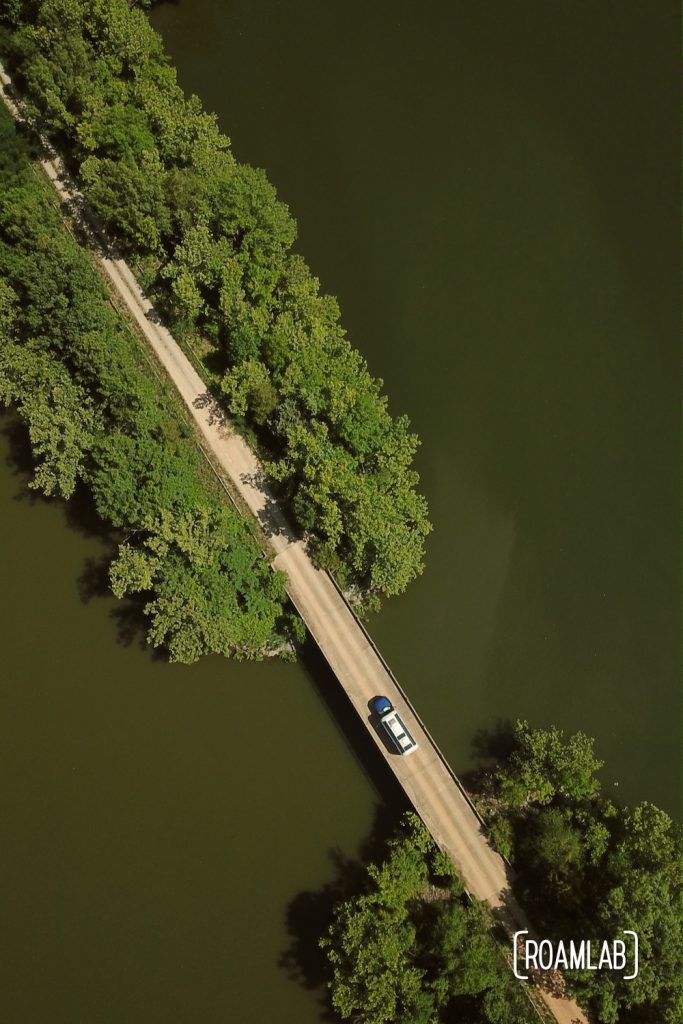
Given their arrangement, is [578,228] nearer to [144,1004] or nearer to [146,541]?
[146,541]

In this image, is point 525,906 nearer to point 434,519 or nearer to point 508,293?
point 434,519

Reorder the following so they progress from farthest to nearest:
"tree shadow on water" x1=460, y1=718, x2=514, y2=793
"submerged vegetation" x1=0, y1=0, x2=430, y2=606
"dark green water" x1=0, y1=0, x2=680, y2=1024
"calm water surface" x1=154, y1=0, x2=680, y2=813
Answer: "calm water surface" x1=154, y1=0, x2=680, y2=813, "tree shadow on water" x1=460, y1=718, x2=514, y2=793, "dark green water" x1=0, y1=0, x2=680, y2=1024, "submerged vegetation" x1=0, y1=0, x2=430, y2=606

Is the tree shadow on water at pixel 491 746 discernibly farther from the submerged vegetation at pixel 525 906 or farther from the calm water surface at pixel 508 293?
the calm water surface at pixel 508 293

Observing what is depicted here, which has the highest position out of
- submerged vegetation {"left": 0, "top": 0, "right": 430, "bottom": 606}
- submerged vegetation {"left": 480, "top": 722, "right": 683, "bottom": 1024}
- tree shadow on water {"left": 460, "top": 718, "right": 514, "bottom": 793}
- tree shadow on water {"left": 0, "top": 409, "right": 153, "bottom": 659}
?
submerged vegetation {"left": 0, "top": 0, "right": 430, "bottom": 606}

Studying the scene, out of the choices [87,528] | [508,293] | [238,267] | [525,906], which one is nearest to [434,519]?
[508,293]

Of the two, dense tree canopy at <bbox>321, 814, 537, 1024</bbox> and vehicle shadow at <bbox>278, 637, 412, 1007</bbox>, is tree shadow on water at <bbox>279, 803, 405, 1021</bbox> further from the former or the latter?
dense tree canopy at <bbox>321, 814, 537, 1024</bbox>

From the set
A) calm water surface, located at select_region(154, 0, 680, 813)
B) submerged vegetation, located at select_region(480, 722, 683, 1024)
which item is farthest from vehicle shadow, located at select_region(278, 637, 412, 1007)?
submerged vegetation, located at select_region(480, 722, 683, 1024)
